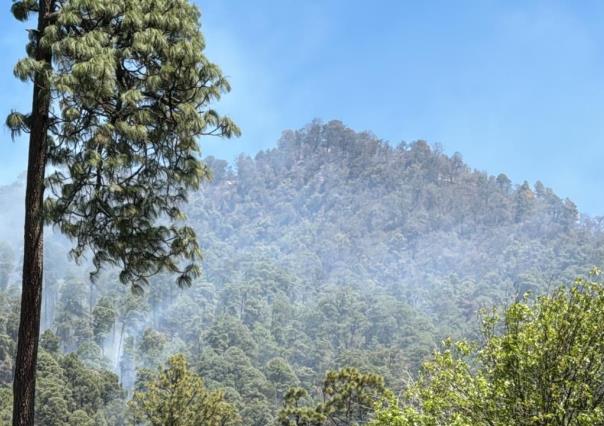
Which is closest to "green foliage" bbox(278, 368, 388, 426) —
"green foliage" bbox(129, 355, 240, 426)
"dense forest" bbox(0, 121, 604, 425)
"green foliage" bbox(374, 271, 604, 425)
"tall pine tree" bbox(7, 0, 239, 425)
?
"dense forest" bbox(0, 121, 604, 425)

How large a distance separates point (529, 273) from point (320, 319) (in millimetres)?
53453

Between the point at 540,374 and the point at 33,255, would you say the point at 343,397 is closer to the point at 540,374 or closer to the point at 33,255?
the point at 540,374

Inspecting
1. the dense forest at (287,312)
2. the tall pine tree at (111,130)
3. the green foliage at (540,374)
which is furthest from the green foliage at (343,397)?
the tall pine tree at (111,130)

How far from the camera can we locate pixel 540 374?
7.86 m

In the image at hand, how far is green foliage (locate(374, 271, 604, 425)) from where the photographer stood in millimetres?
7586

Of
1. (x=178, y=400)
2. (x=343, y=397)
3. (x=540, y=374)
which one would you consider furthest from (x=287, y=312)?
(x=540, y=374)

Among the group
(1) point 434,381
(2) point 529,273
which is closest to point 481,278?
(2) point 529,273

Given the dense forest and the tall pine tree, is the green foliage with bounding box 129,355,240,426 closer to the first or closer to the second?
the dense forest

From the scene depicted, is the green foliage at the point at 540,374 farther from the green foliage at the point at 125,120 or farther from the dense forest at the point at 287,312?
the green foliage at the point at 125,120

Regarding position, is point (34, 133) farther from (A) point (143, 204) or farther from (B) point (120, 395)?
(B) point (120, 395)

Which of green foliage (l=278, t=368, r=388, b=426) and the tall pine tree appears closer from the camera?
the tall pine tree

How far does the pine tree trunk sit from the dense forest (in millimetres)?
1140

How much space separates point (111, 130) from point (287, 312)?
118230mm

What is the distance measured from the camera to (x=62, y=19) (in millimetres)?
6797
